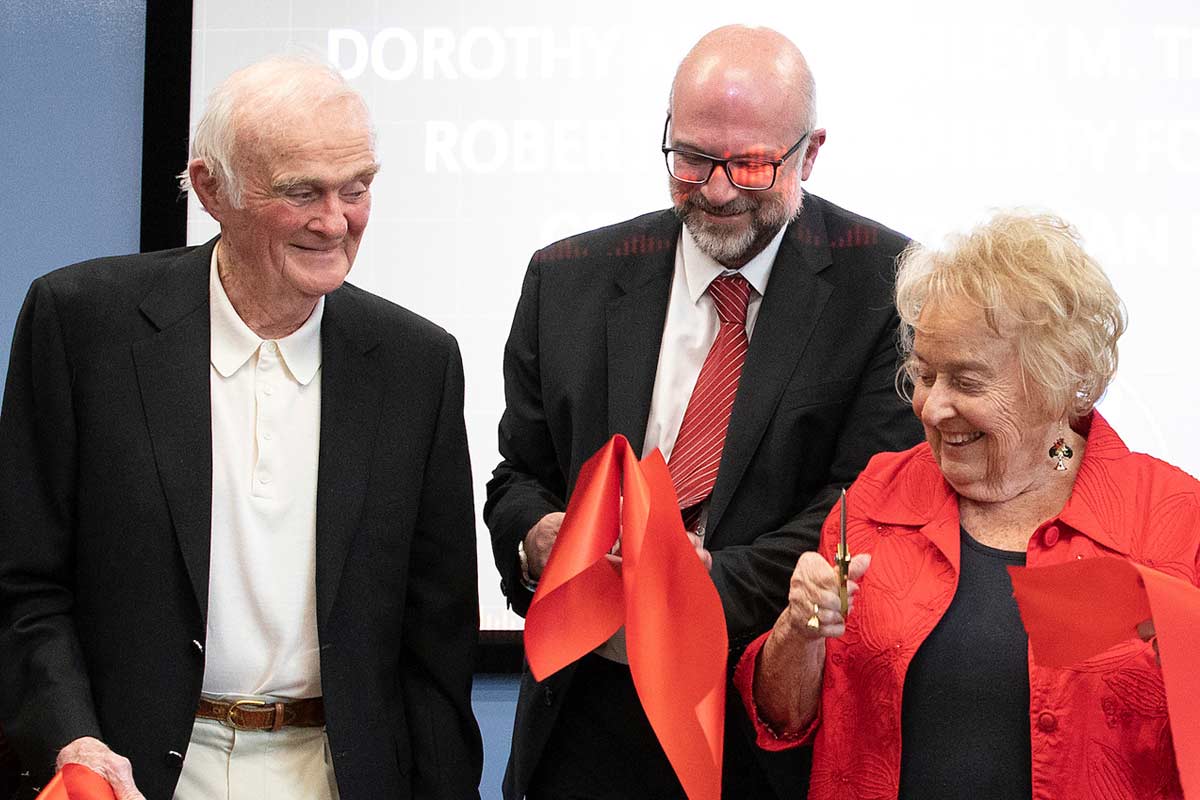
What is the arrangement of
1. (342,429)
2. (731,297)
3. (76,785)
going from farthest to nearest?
1. (731,297)
2. (342,429)
3. (76,785)

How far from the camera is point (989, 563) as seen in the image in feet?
7.09

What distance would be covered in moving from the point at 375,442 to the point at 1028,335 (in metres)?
0.95

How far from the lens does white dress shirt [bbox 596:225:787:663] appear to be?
2580 millimetres

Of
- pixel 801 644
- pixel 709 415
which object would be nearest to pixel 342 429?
pixel 709 415

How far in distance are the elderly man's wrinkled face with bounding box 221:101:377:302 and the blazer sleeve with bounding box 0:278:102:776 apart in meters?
0.31

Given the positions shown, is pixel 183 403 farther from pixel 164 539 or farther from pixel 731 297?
pixel 731 297

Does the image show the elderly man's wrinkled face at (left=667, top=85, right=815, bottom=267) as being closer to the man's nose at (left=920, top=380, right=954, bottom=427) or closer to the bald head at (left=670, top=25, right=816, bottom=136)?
the bald head at (left=670, top=25, right=816, bottom=136)

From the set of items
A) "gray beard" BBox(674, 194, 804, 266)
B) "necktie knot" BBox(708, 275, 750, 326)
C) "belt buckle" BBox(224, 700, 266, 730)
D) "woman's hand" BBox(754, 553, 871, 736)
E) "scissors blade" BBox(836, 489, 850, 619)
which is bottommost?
"belt buckle" BBox(224, 700, 266, 730)

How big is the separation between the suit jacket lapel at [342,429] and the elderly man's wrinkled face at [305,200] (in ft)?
0.37

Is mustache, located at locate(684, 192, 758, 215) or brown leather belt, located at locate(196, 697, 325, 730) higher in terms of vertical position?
mustache, located at locate(684, 192, 758, 215)

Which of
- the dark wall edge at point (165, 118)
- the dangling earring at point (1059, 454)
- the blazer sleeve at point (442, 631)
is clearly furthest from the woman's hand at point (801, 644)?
the dark wall edge at point (165, 118)

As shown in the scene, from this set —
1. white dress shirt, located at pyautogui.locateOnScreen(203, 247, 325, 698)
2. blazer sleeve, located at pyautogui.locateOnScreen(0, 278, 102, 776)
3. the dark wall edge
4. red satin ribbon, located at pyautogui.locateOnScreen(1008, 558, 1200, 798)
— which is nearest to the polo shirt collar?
white dress shirt, located at pyautogui.locateOnScreen(203, 247, 325, 698)

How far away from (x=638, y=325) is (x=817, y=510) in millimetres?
444

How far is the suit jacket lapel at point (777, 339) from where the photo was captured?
2.49m
